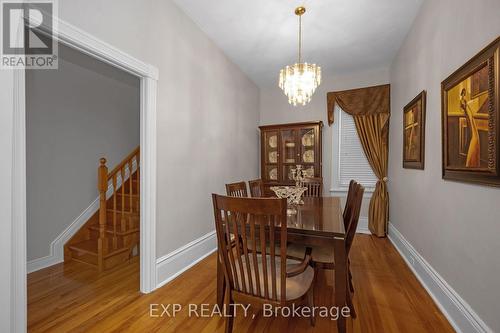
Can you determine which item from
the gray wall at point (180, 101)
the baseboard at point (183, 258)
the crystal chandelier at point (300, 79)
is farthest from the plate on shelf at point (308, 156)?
the baseboard at point (183, 258)

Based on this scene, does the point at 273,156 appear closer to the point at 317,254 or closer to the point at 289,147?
the point at 289,147

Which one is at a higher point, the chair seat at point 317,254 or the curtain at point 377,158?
the curtain at point 377,158

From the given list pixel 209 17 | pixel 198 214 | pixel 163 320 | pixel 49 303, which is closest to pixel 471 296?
pixel 163 320

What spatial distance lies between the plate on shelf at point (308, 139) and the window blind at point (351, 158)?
1.99 ft

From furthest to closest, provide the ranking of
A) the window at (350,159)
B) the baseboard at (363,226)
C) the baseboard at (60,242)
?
1. the window at (350,159)
2. the baseboard at (363,226)
3. the baseboard at (60,242)

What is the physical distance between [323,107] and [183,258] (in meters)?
3.55

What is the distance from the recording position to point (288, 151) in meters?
4.28

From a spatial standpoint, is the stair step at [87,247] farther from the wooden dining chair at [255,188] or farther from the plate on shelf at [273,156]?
the plate on shelf at [273,156]

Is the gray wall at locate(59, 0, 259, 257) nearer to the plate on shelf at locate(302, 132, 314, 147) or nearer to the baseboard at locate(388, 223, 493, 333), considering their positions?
the plate on shelf at locate(302, 132, 314, 147)

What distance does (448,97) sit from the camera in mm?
1798

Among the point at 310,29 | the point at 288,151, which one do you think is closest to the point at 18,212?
the point at 310,29

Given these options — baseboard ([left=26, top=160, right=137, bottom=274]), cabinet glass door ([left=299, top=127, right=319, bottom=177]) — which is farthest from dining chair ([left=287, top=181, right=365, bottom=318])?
baseboard ([left=26, top=160, right=137, bottom=274])

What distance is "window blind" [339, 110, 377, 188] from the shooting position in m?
4.09

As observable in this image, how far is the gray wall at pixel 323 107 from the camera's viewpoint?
404 cm
